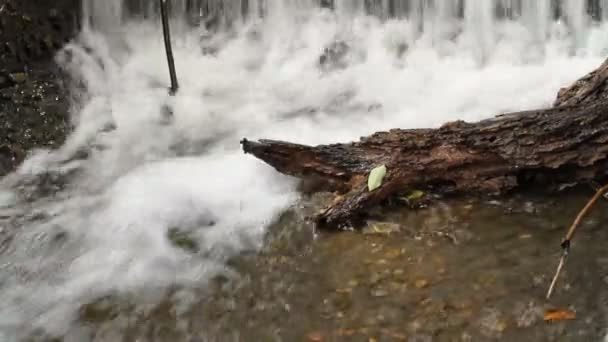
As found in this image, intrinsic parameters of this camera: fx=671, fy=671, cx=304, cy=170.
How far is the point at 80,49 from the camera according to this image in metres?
7.27

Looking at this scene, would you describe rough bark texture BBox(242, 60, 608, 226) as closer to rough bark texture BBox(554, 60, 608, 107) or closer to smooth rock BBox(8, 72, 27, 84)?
rough bark texture BBox(554, 60, 608, 107)

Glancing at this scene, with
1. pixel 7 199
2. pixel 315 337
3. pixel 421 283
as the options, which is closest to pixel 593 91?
pixel 421 283

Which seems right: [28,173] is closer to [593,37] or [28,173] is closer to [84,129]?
[84,129]

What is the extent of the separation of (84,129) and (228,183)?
2.00 meters

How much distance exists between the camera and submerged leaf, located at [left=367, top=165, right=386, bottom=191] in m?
4.28

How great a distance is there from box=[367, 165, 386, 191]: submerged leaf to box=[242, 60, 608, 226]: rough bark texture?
42mm

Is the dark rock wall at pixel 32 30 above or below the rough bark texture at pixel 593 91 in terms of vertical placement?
above

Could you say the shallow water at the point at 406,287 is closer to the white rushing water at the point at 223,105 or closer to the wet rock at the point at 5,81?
the white rushing water at the point at 223,105

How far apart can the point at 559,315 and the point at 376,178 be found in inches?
61.6

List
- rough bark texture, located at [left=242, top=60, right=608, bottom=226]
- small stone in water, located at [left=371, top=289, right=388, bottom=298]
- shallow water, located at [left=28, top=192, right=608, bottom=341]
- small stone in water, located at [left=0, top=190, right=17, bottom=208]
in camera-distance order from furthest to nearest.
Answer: small stone in water, located at [left=0, top=190, right=17, bottom=208], rough bark texture, located at [left=242, top=60, right=608, bottom=226], small stone in water, located at [left=371, top=289, right=388, bottom=298], shallow water, located at [left=28, top=192, right=608, bottom=341]

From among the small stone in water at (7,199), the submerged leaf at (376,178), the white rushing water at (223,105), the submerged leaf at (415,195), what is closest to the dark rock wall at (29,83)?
the white rushing water at (223,105)

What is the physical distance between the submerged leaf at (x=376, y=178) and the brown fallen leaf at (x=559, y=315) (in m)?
1.48

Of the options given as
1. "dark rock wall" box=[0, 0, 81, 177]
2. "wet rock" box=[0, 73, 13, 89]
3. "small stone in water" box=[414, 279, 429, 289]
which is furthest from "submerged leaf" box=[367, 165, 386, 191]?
"wet rock" box=[0, 73, 13, 89]

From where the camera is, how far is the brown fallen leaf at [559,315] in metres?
3.00
